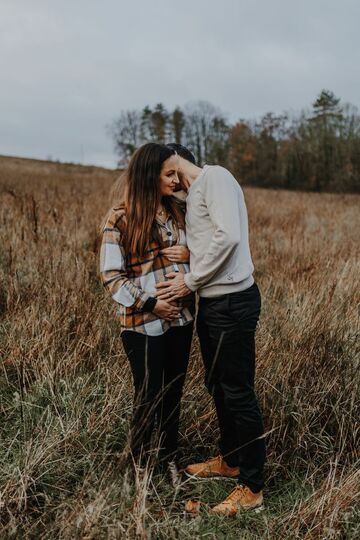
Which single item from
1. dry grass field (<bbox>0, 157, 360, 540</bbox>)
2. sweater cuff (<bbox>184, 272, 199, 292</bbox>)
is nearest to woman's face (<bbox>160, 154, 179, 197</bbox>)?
sweater cuff (<bbox>184, 272, 199, 292</bbox>)

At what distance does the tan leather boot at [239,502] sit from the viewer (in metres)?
1.88

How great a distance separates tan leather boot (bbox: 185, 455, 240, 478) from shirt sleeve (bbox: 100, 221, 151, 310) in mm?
883

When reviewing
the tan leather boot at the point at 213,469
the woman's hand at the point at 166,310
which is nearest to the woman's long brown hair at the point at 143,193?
the woman's hand at the point at 166,310

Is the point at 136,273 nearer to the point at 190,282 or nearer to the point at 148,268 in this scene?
the point at 148,268

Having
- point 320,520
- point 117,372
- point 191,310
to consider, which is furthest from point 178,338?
point 320,520

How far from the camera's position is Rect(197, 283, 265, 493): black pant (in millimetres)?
1838

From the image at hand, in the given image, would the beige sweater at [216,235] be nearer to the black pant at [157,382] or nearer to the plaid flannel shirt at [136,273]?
the plaid flannel shirt at [136,273]

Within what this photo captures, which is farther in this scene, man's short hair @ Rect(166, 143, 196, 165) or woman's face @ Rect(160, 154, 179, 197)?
man's short hair @ Rect(166, 143, 196, 165)

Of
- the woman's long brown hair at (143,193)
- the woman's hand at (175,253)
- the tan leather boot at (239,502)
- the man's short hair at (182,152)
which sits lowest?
the tan leather boot at (239,502)

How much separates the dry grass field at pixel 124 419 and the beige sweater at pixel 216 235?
30.7 inches

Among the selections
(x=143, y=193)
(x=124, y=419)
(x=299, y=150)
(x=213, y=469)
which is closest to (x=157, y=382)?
(x=124, y=419)

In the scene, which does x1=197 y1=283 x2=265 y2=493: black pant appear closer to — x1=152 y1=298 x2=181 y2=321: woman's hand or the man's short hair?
x1=152 y1=298 x2=181 y2=321: woman's hand

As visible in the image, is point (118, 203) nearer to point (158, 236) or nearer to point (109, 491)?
point (158, 236)

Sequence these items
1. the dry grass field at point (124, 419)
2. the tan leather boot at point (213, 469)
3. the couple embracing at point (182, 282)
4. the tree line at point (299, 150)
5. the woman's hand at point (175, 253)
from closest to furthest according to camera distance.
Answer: the dry grass field at point (124, 419), the couple embracing at point (182, 282), the woman's hand at point (175, 253), the tan leather boot at point (213, 469), the tree line at point (299, 150)
